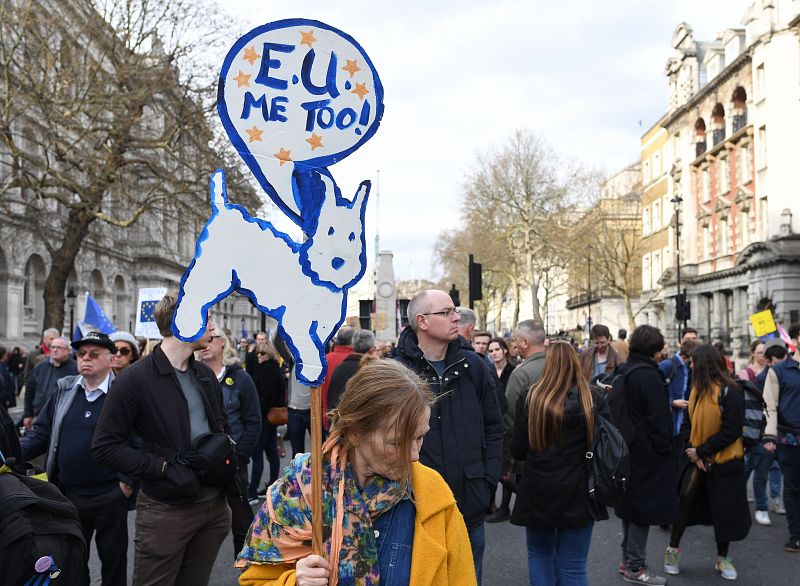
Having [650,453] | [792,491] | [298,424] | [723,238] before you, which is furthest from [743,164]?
[650,453]

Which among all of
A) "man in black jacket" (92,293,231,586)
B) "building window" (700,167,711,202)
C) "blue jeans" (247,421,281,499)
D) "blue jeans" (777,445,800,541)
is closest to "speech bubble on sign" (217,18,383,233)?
"man in black jacket" (92,293,231,586)

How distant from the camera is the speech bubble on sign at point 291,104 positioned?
2.57 m

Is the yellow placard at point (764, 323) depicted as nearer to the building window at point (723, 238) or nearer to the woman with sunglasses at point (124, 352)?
the woman with sunglasses at point (124, 352)

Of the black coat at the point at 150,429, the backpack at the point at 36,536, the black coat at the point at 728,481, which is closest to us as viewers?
the backpack at the point at 36,536

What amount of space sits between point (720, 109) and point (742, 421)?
43501 mm

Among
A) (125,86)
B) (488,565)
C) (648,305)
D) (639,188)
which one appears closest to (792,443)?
(488,565)

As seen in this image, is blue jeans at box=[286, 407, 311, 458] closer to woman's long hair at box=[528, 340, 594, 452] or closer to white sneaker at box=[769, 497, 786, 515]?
woman's long hair at box=[528, 340, 594, 452]

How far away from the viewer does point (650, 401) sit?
19.2 ft

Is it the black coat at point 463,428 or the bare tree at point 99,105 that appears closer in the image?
the black coat at point 463,428

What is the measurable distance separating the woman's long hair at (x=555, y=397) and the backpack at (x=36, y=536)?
9.60 ft

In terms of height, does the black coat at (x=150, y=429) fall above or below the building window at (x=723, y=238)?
below

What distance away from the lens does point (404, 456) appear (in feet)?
7.39

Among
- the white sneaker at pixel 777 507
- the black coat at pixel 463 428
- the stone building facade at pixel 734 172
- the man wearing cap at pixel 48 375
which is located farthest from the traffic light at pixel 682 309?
the black coat at pixel 463 428

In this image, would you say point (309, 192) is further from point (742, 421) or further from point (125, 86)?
point (125, 86)
